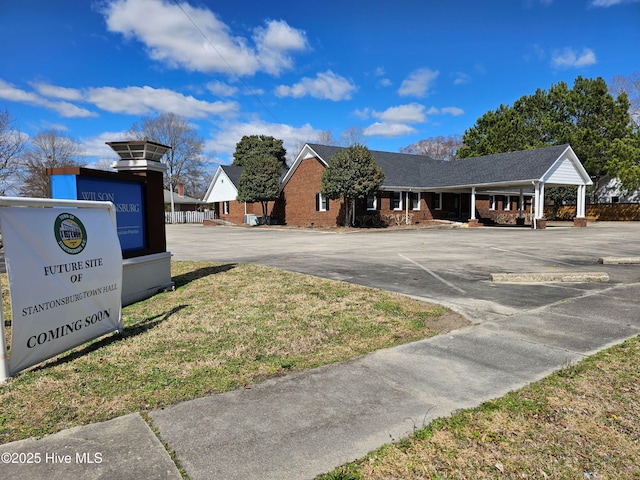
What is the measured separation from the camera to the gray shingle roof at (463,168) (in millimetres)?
29375

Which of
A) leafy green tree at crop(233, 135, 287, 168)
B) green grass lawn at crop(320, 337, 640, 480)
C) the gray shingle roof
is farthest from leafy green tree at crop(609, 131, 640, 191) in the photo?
green grass lawn at crop(320, 337, 640, 480)

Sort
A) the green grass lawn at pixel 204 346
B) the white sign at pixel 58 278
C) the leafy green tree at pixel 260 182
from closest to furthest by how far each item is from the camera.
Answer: the green grass lawn at pixel 204 346 < the white sign at pixel 58 278 < the leafy green tree at pixel 260 182

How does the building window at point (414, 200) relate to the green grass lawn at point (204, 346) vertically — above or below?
above

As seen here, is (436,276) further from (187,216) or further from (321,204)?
(187,216)

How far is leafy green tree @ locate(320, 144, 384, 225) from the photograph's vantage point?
28094mm

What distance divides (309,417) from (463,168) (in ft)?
115

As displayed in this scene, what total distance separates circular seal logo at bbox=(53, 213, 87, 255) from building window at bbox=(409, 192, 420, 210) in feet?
103

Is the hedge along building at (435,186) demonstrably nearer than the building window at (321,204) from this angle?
Yes

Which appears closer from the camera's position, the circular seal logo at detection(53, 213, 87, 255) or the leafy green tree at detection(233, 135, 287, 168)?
the circular seal logo at detection(53, 213, 87, 255)

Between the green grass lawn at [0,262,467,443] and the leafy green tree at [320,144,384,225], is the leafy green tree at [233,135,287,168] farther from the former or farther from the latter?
the green grass lawn at [0,262,467,443]

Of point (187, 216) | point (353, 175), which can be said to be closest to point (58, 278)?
point (353, 175)

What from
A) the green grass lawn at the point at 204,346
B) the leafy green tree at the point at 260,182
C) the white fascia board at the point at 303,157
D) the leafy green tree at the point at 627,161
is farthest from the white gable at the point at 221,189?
the green grass lawn at the point at 204,346

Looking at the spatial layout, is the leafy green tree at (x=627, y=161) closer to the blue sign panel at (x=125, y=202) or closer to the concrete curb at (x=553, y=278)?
the concrete curb at (x=553, y=278)

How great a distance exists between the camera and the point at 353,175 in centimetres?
2798
